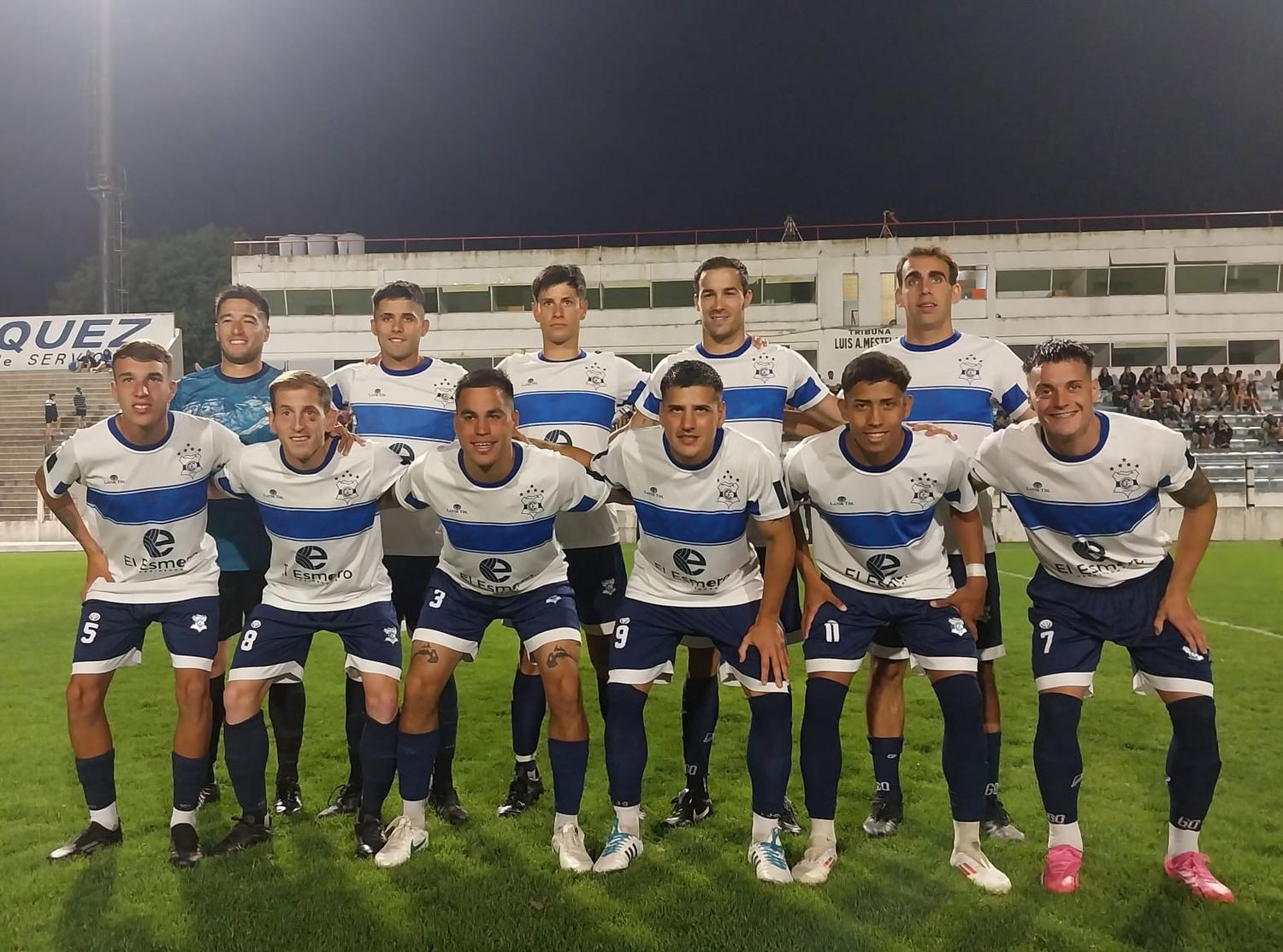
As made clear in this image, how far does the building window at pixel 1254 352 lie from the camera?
30297 millimetres

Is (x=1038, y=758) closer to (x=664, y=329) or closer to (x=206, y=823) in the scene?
(x=206, y=823)

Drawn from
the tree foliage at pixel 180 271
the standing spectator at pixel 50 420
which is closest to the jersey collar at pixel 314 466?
the standing spectator at pixel 50 420

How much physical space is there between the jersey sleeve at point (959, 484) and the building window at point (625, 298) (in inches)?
1170

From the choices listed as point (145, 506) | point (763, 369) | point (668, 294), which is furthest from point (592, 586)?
point (668, 294)

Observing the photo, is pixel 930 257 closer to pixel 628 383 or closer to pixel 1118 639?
pixel 628 383

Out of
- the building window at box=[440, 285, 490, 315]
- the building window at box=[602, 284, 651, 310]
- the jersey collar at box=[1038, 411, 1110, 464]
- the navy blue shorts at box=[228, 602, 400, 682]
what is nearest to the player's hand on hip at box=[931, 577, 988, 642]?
the jersey collar at box=[1038, 411, 1110, 464]

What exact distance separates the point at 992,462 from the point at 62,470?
4.02 m

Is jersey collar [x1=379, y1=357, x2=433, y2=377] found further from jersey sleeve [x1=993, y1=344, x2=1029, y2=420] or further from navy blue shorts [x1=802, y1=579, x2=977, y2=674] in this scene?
jersey sleeve [x1=993, y1=344, x2=1029, y2=420]

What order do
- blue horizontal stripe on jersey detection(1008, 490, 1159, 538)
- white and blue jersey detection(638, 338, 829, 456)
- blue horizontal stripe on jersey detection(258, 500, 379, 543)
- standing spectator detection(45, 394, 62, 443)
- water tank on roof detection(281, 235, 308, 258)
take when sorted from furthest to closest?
water tank on roof detection(281, 235, 308, 258), standing spectator detection(45, 394, 62, 443), white and blue jersey detection(638, 338, 829, 456), blue horizontal stripe on jersey detection(258, 500, 379, 543), blue horizontal stripe on jersey detection(1008, 490, 1159, 538)

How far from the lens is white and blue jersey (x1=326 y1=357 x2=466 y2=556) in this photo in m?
4.36

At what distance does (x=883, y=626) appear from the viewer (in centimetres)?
365

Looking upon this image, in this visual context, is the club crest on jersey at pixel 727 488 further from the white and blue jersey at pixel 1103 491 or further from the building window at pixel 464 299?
the building window at pixel 464 299

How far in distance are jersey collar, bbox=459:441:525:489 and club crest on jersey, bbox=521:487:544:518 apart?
3.4 inches

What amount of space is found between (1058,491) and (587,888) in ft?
7.84
